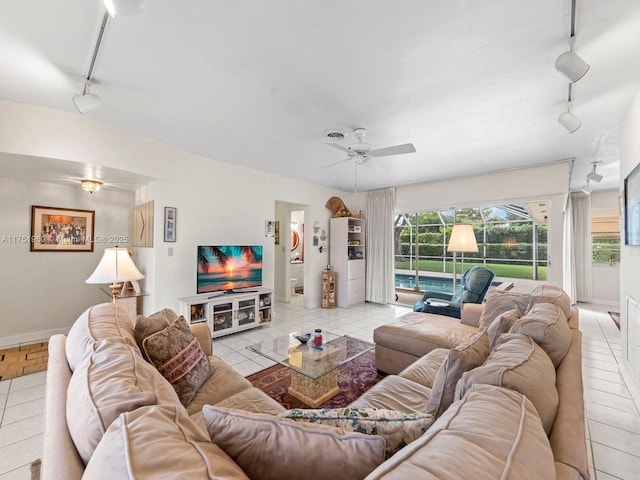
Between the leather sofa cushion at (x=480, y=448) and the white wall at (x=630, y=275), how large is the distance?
2.50 meters

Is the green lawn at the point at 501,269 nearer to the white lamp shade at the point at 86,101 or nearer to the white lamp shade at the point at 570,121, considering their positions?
A: the white lamp shade at the point at 570,121

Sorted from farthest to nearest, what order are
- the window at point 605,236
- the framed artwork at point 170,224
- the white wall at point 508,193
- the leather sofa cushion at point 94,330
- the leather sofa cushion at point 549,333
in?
the window at point 605,236
the white wall at point 508,193
the framed artwork at point 170,224
the leather sofa cushion at point 549,333
the leather sofa cushion at point 94,330

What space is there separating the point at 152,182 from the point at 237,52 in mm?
2399

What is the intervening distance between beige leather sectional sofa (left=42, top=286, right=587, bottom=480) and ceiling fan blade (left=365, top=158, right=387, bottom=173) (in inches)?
130

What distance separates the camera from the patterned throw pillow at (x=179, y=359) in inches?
59.9

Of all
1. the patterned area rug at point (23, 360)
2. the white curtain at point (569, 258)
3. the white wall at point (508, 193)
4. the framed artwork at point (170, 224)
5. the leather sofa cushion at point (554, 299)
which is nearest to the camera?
the leather sofa cushion at point (554, 299)

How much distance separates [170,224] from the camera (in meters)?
3.59

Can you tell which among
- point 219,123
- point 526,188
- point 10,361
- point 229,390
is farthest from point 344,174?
point 10,361

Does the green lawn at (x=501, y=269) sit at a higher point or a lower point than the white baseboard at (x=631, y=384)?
higher

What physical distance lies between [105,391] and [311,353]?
5.84 feet

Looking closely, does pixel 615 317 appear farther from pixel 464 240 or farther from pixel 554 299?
pixel 554 299

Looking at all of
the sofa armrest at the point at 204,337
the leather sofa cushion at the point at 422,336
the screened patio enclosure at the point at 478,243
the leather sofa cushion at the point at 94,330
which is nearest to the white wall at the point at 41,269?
the sofa armrest at the point at 204,337

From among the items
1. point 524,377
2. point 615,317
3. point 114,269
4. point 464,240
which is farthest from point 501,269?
point 114,269

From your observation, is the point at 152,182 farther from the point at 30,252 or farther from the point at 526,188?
the point at 526,188
